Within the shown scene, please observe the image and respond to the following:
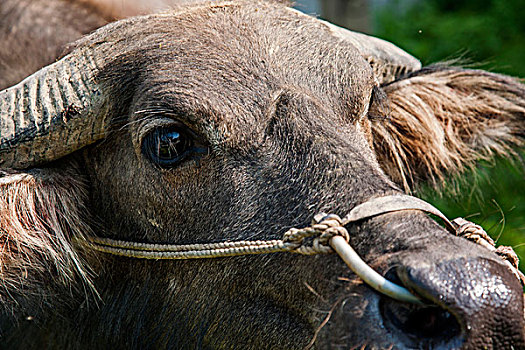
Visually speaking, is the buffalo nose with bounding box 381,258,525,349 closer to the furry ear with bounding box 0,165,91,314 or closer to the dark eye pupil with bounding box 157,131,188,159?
the dark eye pupil with bounding box 157,131,188,159

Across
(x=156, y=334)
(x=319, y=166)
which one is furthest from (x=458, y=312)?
(x=156, y=334)

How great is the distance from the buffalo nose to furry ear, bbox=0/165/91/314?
1.53 m

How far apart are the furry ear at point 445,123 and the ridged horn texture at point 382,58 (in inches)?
2.6

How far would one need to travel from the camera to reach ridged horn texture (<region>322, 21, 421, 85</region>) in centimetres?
384

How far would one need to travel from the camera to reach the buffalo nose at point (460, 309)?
7.13 feet

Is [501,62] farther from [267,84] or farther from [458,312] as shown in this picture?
[458,312]

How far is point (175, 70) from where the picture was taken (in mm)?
3020

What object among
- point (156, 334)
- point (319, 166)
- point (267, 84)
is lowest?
point (156, 334)

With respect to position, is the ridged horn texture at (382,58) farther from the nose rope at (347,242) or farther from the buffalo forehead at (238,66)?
the nose rope at (347,242)

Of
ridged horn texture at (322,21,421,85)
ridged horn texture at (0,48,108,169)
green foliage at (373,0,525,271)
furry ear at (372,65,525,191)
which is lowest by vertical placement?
green foliage at (373,0,525,271)

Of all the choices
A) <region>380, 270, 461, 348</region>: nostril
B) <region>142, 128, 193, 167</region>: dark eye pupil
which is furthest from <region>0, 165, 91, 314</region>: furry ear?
<region>380, 270, 461, 348</region>: nostril

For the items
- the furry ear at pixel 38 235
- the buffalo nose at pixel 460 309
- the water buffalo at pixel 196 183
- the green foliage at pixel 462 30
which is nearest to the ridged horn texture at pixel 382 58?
the water buffalo at pixel 196 183

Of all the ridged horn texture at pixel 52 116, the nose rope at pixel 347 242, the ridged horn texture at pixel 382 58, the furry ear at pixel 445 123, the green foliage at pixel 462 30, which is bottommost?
the green foliage at pixel 462 30

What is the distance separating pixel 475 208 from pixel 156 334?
329 centimetres
